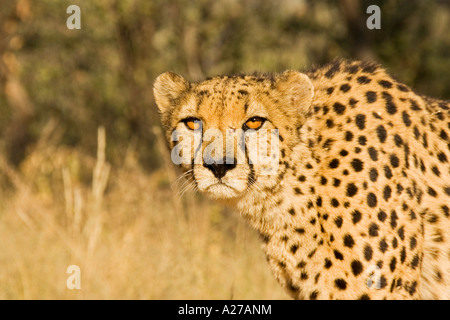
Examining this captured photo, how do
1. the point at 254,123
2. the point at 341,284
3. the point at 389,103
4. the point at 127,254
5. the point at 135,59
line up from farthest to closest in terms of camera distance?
→ the point at 135,59, the point at 127,254, the point at 389,103, the point at 254,123, the point at 341,284

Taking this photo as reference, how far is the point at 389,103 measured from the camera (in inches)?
146

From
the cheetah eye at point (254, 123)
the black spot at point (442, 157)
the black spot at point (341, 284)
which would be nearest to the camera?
the black spot at point (341, 284)

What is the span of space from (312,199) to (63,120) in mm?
9973

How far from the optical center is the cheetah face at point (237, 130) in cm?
345

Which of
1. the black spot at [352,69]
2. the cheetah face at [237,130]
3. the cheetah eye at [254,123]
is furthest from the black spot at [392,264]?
the black spot at [352,69]

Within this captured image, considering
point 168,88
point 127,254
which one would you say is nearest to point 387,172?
point 168,88

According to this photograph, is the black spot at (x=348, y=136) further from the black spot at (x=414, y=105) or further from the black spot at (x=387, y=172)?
the black spot at (x=414, y=105)

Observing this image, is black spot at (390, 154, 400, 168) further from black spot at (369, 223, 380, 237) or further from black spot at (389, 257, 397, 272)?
black spot at (389, 257, 397, 272)

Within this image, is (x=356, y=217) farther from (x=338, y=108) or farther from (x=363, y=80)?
(x=363, y=80)

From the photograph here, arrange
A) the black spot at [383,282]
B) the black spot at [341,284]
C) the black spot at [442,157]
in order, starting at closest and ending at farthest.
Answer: the black spot at [383,282] → the black spot at [341,284] → the black spot at [442,157]

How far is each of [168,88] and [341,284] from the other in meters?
1.46

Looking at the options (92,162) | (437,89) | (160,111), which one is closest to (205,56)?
(92,162)

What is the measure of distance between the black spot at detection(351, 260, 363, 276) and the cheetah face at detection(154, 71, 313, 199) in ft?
1.83
